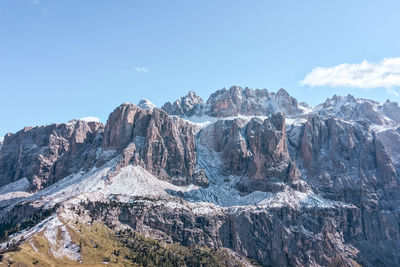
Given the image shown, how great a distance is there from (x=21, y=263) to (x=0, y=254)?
47.2 ft

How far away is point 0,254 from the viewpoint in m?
200

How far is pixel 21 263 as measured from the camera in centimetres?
19425
